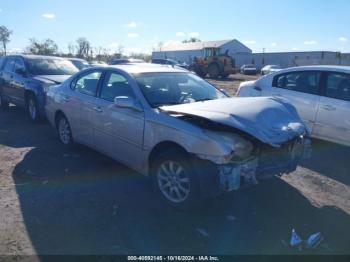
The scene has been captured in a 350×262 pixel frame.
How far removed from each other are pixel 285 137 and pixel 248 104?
648 mm

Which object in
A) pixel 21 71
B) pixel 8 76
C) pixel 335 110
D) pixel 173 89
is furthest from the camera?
pixel 8 76

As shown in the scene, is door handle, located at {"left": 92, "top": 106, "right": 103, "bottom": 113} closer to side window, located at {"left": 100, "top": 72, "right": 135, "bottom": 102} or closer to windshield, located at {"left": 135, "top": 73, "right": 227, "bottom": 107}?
side window, located at {"left": 100, "top": 72, "right": 135, "bottom": 102}

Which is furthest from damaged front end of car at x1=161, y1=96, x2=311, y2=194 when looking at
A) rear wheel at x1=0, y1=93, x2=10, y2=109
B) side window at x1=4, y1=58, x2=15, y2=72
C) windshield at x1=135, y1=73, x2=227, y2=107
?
rear wheel at x1=0, y1=93, x2=10, y2=109

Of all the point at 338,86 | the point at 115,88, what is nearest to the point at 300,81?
the point at 338,86

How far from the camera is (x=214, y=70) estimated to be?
3169 cm

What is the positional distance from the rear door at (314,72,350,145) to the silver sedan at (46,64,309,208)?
6.35 ft

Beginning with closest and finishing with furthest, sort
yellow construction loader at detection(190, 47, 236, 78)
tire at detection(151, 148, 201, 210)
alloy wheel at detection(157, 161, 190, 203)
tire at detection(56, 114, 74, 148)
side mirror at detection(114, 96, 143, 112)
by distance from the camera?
tire at detection(151, 148, 201, 210) → alloy wheel at detection(157, 161, 190, 203) → side mirror at detection(114, 96, 143, 112) → tire at detection(56, 114, 74, 148) → yellow construction loader at detection(190, 47, 236, 78)

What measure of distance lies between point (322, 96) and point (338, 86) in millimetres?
317

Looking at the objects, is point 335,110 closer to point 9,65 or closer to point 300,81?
point 300,81

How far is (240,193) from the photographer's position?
4602 mm

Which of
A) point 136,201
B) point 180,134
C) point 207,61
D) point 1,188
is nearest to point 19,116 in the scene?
point 1,188

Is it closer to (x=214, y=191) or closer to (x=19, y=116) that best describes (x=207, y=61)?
(x=19, y=116)

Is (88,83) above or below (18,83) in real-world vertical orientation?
above

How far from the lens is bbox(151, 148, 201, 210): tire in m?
3.79
